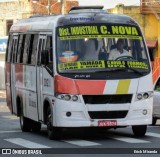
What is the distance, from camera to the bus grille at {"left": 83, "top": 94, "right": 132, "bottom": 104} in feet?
58.2

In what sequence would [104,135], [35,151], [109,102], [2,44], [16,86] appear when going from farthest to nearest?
1. [2,44]
2. [16,86]
3. [104,135]
4. [109,102]
5. [35,151]

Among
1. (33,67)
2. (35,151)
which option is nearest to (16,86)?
(33,67)

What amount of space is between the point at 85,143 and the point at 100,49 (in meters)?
2.22

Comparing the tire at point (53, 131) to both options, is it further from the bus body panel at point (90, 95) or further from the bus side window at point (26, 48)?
the bus side window at point (26, 48)

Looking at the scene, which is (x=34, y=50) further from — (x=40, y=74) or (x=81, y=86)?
(x=81, y=86)

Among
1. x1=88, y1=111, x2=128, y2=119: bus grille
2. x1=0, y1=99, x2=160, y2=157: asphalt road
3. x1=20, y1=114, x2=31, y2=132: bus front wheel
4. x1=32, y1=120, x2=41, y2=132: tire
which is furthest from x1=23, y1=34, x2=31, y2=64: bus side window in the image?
x1=88, y1=111, x2=128, y2=119: bus grille

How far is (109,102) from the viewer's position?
1783 cm

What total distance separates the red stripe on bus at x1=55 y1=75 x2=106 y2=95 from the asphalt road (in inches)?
44.4

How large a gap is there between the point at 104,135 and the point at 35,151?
4167mm

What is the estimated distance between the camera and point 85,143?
57.7ft

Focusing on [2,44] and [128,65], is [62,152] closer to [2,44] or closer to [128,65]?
[128,65]

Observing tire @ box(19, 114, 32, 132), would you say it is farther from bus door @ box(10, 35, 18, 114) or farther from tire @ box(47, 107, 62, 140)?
tire @ box(47, 107, 62, 140)

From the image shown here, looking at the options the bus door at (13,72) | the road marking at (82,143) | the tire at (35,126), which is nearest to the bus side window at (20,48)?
the bus door at (13,72)

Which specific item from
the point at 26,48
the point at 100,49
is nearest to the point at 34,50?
the point at 26,48
